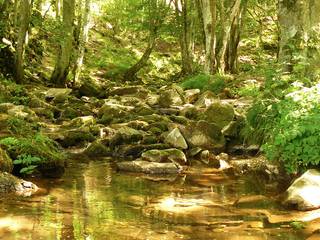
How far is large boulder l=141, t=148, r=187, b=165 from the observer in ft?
28.4

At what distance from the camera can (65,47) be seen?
18406 mm

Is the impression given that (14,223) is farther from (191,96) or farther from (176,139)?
(191,96)

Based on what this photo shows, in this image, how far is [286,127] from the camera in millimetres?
6637

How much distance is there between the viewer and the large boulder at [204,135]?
9742 mm

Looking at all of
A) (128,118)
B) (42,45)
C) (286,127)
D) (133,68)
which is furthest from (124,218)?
(133,68)

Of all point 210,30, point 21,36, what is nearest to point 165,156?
point 210,30

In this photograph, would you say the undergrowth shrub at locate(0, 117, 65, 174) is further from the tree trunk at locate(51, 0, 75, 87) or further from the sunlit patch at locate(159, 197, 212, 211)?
the tree trunk at locate(51, 0, 75, 87)

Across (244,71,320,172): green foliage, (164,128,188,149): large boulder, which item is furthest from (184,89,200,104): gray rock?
(244,71,320,172): green foliage

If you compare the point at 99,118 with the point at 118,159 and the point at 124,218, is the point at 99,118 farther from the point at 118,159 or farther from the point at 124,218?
the point at 124,218

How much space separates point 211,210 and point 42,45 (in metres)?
19.8

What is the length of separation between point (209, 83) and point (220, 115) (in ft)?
18.2

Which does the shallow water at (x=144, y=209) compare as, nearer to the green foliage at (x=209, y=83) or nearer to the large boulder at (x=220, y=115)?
the large boulder at (x=220, y=115)

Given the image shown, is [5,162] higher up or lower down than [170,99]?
lower down

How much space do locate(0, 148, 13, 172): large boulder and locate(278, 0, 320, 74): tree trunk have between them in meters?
5.17
